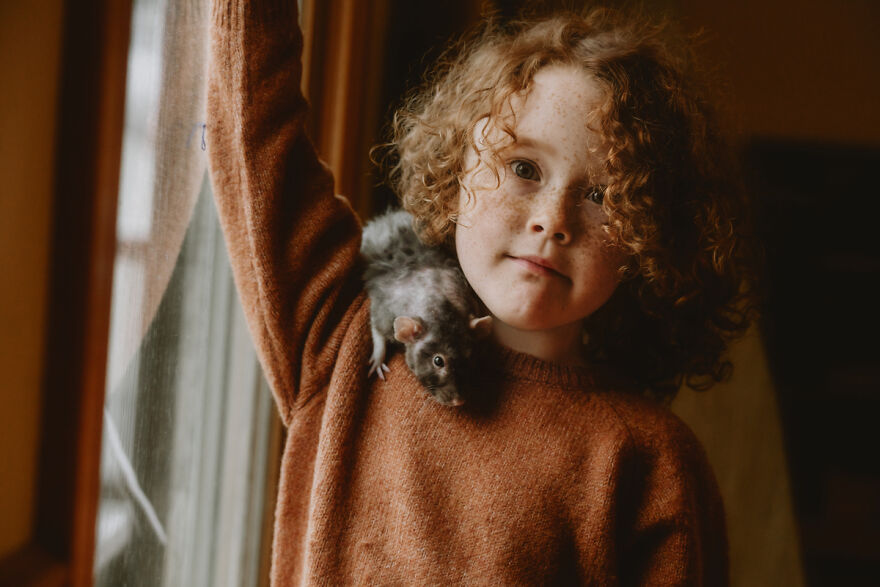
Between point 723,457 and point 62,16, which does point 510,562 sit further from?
point 723,457

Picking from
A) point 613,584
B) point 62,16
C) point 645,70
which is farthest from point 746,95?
point 62,16

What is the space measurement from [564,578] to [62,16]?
0.78 metres

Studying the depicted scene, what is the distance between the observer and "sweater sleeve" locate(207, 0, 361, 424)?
0.79 meters

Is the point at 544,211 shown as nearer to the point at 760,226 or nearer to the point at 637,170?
the point at 637,170

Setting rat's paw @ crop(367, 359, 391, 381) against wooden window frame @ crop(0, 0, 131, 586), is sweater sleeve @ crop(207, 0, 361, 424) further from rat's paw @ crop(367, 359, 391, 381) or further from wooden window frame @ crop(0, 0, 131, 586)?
wooden window frame @ crop(0, 0, 131, 586)

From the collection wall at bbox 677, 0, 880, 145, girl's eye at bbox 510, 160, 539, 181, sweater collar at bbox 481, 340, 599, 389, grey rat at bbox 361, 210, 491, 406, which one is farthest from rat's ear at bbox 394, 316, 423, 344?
wall at bbox 677, 0, 880, 145

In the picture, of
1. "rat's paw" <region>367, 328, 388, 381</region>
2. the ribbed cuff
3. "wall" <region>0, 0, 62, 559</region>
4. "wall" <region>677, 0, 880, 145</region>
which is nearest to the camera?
"wall" <region>0, 0, 62, 559</region>

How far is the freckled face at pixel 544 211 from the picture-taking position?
2.62 ft

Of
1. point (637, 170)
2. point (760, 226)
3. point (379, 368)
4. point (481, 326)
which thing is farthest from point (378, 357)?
point (760, 226)

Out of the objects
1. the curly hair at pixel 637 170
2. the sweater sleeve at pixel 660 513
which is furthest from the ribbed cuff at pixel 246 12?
the sweater sleeve at pixel 660 513

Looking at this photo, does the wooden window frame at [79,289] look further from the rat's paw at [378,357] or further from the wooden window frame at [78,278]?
the rat's paw at [378,357]

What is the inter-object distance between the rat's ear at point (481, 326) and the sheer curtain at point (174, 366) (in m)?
0.40

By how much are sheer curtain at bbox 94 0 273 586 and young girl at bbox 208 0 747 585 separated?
9 cm

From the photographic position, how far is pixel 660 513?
2.84 ft
